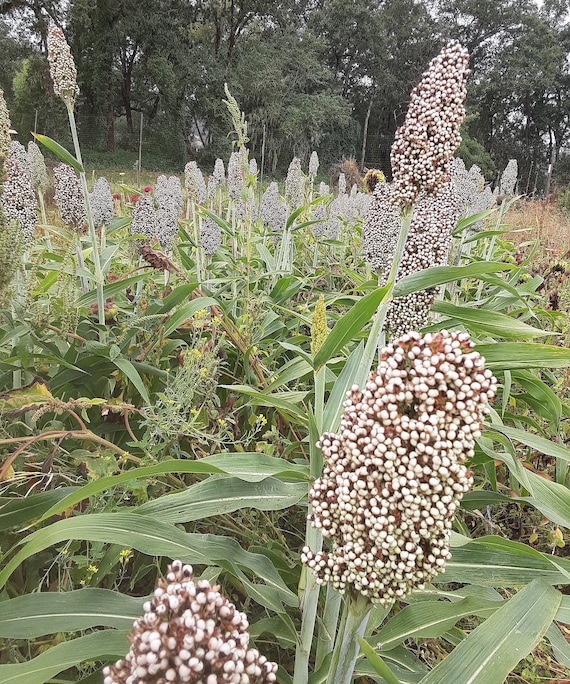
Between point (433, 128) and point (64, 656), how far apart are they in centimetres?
166

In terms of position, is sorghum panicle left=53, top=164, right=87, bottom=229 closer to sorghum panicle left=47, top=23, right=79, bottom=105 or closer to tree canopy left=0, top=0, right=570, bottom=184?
sorghum panicle left=47, top=23, right=79, bottom=105

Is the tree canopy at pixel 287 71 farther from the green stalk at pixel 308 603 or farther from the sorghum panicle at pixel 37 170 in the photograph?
the green stalk at pixel 308 603

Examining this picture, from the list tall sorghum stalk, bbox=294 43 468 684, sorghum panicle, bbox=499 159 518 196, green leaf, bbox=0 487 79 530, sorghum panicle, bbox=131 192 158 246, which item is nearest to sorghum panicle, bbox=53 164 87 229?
sorghum panicle, bbox=131 192 158 246

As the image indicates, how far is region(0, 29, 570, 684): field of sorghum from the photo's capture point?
0.77 meters

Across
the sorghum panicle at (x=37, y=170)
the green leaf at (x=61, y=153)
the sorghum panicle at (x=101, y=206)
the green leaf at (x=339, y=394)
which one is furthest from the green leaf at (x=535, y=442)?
the sorghum panicle at (x=37, y=170)

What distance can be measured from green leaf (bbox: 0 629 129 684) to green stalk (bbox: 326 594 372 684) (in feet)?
1.43

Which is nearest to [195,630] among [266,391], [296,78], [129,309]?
[266,391]

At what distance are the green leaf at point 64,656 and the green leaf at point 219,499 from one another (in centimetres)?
26

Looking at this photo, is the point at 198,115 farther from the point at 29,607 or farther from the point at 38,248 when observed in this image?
the point at 29,607

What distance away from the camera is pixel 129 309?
2.69 metres

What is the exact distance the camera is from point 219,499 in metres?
1.22

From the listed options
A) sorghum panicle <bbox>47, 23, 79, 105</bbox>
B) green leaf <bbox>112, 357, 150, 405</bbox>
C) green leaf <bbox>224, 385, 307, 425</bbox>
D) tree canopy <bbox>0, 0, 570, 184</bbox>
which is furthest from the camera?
tree canopy <bbox>0, 0, 570, 184</bbox>

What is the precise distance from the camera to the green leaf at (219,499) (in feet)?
3.87

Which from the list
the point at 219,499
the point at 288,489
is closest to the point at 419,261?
the point at 288,489
